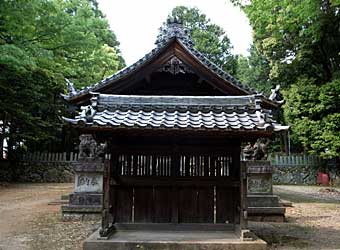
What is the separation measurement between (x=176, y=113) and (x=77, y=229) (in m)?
4.60

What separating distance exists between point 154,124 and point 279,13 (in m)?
16.0

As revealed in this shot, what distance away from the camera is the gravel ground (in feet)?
25.7

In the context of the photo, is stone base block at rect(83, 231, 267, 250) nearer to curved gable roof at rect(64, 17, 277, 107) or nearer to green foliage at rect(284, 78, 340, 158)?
curved gable roof at rect(64, 17, 277, 107)

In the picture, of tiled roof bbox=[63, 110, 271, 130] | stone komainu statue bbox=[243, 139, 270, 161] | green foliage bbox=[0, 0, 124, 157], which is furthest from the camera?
green foliage bbox=[0, 0, 124, 157]

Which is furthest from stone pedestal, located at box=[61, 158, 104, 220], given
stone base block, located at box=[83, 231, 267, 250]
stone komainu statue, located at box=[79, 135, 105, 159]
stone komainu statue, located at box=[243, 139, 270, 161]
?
stone komainu statue, located at box=[243, 139, 270, 161]

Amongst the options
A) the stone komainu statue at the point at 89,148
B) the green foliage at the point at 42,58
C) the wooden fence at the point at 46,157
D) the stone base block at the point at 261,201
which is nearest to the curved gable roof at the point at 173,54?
the stone komainu statue at the point at 89,148

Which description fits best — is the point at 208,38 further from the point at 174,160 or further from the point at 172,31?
the point at 174,160

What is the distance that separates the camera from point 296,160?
88.0ft

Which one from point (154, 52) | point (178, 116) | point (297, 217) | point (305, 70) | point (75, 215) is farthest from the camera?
point (305, 70)

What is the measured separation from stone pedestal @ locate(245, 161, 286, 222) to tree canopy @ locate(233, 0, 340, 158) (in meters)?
10.6

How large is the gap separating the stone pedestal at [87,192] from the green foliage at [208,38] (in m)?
22.9

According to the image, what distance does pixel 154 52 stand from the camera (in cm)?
925

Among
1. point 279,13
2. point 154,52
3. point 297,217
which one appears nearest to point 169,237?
point 154,52

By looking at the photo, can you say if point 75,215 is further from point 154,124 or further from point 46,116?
point 46,116
